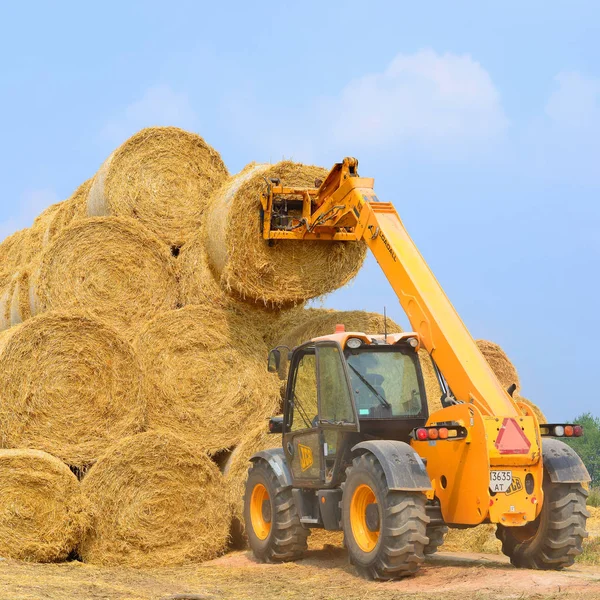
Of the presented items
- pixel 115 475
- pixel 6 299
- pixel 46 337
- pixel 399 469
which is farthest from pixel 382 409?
pixel 6 299

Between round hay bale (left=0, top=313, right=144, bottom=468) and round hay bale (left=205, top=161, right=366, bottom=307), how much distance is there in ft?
4.54

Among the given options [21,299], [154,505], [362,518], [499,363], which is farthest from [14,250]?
[362,518]

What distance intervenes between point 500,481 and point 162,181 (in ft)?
18.5

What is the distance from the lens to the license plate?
629 centimetres

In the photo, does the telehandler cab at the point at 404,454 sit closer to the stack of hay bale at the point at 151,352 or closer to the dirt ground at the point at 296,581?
the dirt ground at the point at 296,581

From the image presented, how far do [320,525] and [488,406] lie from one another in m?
1.76

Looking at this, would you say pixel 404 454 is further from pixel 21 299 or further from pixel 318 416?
pixel 21 299

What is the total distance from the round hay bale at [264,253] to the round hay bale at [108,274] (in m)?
0.62

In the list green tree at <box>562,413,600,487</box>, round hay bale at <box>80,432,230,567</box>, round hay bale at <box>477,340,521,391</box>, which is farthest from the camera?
green tree at <box>562,413,600,487</box>

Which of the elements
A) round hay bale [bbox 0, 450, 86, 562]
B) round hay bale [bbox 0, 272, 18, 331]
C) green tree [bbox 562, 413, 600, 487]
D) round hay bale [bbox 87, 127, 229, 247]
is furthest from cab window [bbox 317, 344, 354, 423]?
green tree [bbox 562, 413, 600, 487]

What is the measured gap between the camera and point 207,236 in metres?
9.87

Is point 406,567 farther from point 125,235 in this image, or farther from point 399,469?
point 125,235

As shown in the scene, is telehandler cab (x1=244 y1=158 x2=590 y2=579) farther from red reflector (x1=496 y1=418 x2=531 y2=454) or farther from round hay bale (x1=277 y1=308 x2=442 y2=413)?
round hay bale (x1=277 y1=308 x2=442 y2=413)

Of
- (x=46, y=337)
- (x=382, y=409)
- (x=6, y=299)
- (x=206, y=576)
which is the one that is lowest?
(x=206, y=576)
